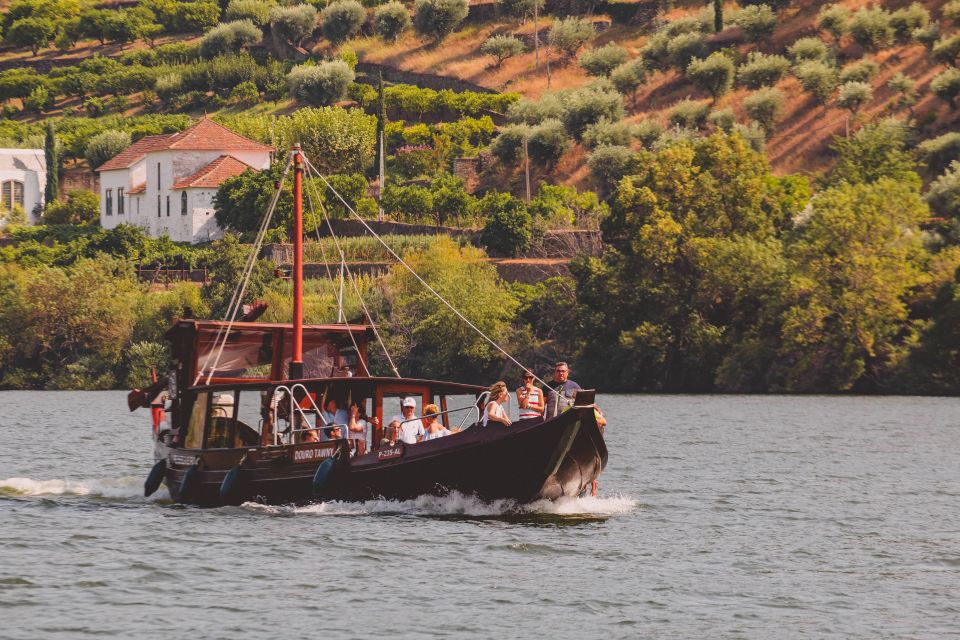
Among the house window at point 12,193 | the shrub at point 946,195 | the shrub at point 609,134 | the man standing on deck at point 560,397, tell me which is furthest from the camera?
the house window at point 12,193

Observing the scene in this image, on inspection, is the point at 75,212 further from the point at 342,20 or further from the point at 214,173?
the point at 342,20

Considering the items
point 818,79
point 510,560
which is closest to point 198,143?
point 818,79

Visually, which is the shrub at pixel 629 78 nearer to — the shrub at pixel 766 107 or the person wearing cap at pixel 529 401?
the shrub at pixel 766 107

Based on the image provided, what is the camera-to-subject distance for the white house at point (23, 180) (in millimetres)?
146875

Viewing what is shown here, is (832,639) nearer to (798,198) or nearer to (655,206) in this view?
(655,206)

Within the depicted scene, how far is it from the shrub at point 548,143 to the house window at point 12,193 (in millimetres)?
48340

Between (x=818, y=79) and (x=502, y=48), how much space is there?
38.6m

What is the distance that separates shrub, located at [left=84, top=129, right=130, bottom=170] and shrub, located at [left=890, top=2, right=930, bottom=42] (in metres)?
67.1

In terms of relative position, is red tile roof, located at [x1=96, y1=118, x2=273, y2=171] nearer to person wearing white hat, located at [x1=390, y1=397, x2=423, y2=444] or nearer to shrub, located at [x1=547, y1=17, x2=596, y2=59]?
shrub, located at [x1=547, y1=17, x2=596, y2=59]

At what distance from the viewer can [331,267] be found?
111m

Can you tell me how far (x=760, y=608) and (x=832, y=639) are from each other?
2282 millimetres

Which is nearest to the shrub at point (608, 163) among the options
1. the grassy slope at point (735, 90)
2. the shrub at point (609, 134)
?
the shrub at point (609, 134)

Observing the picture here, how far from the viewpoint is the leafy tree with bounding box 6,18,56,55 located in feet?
641

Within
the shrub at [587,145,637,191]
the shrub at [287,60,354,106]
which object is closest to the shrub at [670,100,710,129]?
the shrub at [587,145,637,191]
